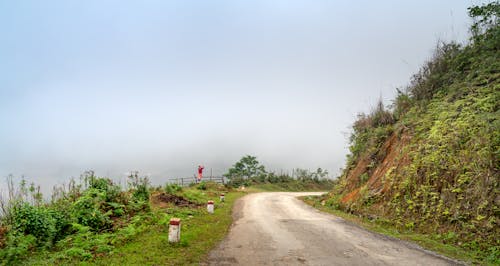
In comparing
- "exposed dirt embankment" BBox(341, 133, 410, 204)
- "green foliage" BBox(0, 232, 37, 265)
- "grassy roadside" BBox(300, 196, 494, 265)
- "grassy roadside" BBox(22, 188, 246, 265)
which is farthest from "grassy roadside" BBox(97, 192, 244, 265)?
"exposed dirt embankment" BBox(341, 133, 410, 204)

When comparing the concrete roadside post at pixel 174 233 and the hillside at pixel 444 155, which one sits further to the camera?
the hillside at pixel 444 155

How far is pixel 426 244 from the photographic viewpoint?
902cm

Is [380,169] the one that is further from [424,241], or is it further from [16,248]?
[16,248]

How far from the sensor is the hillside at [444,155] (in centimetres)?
944

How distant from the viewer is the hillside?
31.0 feet

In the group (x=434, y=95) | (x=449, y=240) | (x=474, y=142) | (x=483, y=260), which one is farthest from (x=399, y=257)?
(x=434, y=95)

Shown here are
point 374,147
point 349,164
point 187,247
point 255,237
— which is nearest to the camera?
point 187,247

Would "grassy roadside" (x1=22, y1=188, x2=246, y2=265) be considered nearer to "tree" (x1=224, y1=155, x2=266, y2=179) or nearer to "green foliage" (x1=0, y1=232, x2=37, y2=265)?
"green foliage" (x1=0, y1=232, x2=37, y2=265)

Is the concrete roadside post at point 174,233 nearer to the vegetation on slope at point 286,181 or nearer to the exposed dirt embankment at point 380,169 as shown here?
the exposed dirt embankment at point 380,169

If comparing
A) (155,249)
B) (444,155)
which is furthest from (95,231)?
(444,155)

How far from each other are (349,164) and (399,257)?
1674 centimetres

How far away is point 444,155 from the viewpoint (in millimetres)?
11766

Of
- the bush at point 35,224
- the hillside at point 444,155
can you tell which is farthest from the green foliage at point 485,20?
the bush at point 35,224

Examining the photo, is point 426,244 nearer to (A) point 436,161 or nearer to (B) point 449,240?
(B) point 449,240
